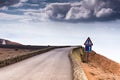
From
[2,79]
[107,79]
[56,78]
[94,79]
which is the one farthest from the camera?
[107,79]

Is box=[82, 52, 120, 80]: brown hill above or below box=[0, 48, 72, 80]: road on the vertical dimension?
below

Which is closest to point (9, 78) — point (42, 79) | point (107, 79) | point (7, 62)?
point (42, 79)

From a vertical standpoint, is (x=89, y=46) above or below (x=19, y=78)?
above

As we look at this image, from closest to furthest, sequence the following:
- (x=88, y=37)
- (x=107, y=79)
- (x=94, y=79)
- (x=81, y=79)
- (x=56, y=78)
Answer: (x=81, y=79) < (x=56, y=78) < (x=94, y=79) < (x=107, y=79) < (x=88, y=37)

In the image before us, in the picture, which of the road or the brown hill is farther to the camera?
the brown hill

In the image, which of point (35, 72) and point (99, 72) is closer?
point (35, 72)

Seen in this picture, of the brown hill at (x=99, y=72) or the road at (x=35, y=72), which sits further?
the brown hill at (x=99, y=72)

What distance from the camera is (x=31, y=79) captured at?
632 inches

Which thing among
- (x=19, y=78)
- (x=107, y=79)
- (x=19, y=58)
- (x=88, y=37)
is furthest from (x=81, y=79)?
(x=19, y=58)

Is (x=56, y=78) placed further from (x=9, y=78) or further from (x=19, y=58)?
(x=19, y=58)

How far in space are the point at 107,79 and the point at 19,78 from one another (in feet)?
37.7

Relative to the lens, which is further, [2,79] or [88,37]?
[88,37]

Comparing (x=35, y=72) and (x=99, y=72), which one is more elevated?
(x=35, y=72)

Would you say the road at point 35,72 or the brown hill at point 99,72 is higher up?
the road at point 35,72
